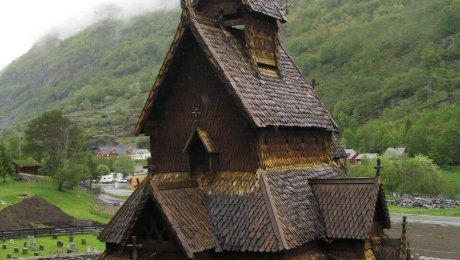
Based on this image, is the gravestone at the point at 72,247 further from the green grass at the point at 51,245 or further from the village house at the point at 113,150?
the village house at the point at 113,150

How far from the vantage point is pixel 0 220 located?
62.2 metres

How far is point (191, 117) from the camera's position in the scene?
17016mm

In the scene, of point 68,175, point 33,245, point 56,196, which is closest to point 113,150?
point 68,175

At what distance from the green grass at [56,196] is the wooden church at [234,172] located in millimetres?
54125

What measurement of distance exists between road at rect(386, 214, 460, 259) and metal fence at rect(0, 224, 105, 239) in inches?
1196

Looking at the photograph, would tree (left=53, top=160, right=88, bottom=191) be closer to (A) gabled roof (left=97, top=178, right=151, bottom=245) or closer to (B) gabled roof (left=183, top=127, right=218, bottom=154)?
(A) gabled roof (left=97, top=178, right=151, bottom=245)

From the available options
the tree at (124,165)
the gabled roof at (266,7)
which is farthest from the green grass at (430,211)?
the tree at (124,165)

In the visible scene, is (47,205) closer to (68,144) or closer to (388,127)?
(68,144)

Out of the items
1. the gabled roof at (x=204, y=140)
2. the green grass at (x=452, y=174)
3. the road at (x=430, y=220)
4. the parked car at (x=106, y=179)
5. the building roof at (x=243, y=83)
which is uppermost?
the building roof at (x=243, y=83)

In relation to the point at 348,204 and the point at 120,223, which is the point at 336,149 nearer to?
the point at 348,204

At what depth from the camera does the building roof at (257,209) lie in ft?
47.8

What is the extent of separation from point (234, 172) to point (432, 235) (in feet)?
155

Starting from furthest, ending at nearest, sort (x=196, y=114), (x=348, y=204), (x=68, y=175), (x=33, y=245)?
(x=68, y=175) < (x=33, y=245) < (x=348, y=204) < (x=196, y=114)

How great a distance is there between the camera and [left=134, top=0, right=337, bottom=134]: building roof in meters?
16.0
